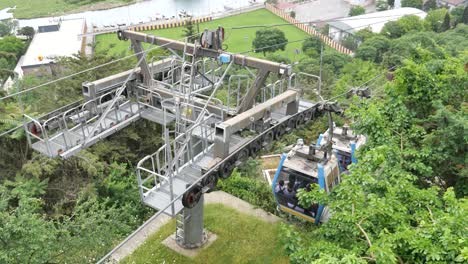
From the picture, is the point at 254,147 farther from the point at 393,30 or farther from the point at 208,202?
the point at 393,30

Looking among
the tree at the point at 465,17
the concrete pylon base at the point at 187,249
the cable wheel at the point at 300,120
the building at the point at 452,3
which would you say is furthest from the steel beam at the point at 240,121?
the building at the point at 452,3

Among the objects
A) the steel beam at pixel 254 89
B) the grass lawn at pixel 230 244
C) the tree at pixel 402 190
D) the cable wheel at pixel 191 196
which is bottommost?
the grass lawn at pixel 230 244

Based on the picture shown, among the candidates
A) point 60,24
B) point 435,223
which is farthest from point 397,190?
point 60,24

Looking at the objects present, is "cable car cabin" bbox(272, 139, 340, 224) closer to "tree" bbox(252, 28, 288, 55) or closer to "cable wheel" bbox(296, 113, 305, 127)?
"cable wheel" bbox(296, 113, 305, 127)

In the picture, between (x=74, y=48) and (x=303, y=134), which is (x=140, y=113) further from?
(x=74, y=48)

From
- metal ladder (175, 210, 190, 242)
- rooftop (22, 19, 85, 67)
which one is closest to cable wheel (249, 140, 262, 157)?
metal ladder (175, 210, 190, 242)

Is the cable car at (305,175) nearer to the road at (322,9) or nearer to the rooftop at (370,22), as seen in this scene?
the rooftop at (370,22)

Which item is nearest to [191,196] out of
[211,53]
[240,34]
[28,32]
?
[211,53]

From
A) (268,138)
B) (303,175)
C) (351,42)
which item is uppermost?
(268,138)

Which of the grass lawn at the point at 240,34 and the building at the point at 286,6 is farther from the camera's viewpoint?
the building at the point at 286,6
